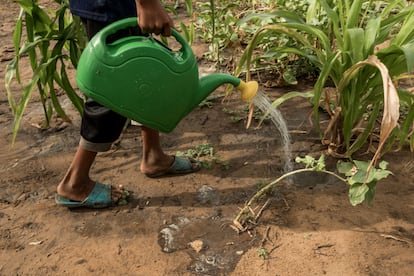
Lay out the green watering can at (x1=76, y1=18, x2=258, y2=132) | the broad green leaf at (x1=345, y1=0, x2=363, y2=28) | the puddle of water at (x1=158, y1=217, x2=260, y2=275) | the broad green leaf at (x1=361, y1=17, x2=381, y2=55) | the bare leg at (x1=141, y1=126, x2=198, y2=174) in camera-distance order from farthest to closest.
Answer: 1. the bare leg at (x1=141, y1=126, x2=198, y2=174)
2. the broad green leaf at (x1=345, y1=0, x2=363, y2=28)
3. the broad green leaf at (x1=361, y1=17, x2=381, y2=55)
4. the puddle of water at (x1=158, y1=217, x2=260, y2=275)
5. the green watering can at (x1=76, y1=18, x2=258, y2=132)

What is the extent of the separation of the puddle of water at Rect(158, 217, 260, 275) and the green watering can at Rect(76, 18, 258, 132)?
0.40m

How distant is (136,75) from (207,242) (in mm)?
607

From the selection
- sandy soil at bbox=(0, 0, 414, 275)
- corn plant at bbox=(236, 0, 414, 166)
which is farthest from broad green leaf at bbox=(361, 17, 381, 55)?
sandy soil at bbox=(0, 0, 414, 275)

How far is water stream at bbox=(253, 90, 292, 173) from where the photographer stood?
2016mm

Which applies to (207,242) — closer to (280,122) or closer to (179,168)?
(179,168)

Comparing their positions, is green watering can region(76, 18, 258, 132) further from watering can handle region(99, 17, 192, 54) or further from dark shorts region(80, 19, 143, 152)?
dark shorts region(80, 19, 143, 152)

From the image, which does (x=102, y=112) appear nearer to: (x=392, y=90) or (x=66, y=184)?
(x=66, y=184)

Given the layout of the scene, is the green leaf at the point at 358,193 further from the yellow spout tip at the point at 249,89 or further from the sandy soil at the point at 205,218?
the yellow spout tip at the point at 249,89

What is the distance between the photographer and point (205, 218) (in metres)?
1.74

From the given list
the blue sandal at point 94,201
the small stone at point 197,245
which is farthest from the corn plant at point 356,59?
the blue sandal at point 94,201

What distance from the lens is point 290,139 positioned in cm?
215

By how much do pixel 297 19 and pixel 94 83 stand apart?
0.88 metres

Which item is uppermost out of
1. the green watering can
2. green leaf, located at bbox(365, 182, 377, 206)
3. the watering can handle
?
the watering can handle

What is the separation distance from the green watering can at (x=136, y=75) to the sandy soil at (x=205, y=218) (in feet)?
1.40
